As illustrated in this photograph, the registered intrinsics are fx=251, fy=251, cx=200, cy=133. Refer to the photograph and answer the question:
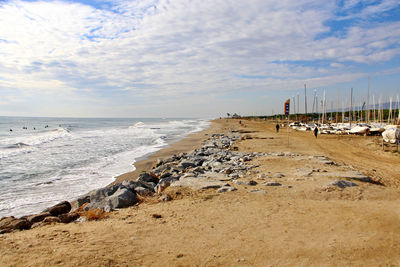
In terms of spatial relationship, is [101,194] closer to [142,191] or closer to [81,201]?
[81,201]

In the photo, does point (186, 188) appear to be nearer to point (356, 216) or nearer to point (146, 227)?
point (146, 227)

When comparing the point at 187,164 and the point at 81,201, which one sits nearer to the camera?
the point at 81,201

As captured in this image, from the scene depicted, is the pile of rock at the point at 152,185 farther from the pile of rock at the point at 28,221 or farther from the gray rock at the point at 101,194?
the pile of rock at the point at 28,221

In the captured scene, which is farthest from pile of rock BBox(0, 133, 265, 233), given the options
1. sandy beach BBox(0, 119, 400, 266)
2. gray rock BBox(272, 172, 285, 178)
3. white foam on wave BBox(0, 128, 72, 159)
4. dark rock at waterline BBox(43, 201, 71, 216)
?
white foam on wave BBox(0, 128, 72, 159)

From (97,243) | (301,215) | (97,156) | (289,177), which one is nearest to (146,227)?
(97,243)

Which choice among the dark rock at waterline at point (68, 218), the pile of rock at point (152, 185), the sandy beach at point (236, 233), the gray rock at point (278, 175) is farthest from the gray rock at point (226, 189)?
the dark rock at waterline at point (68, 218)

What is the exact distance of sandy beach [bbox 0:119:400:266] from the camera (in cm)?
391

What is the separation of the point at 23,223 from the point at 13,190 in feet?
17.9

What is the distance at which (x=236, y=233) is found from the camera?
4.84 m

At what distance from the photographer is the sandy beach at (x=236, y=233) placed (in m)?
3.91

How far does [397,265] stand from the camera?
12.2ft

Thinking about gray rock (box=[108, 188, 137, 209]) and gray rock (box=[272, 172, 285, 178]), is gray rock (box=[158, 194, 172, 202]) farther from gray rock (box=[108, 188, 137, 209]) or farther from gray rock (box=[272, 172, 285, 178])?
gray rock (box=[272, 172, 285, 178])

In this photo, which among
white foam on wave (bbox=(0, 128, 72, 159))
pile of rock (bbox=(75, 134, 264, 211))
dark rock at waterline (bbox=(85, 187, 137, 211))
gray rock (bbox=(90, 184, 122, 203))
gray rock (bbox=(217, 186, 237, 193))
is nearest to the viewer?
dark rock at waterline (bbox=(85, 187, 137, 211))

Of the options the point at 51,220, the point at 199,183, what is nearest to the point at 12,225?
the point at 51,220
